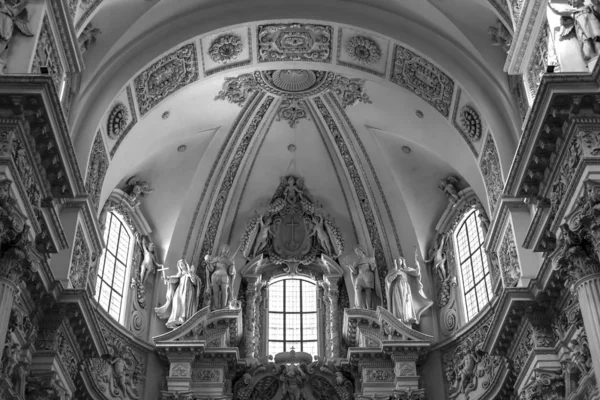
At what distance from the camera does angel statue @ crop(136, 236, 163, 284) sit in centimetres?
2325

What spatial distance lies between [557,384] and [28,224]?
366 inches

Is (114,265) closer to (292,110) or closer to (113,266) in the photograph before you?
(113,266)

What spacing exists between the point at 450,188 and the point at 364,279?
10.7 feet

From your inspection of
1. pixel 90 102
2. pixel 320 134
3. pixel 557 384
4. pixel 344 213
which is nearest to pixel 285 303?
pixel 344 213

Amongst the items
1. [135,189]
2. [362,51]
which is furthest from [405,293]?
[135,189]

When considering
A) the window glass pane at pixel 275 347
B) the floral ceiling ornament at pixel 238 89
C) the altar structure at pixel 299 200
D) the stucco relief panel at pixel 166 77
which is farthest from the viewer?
Answer: the window glass pane at pixel 275 347

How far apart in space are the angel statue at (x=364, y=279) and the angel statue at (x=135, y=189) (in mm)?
5830

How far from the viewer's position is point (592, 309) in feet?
43.5

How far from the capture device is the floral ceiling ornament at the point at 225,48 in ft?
69.6

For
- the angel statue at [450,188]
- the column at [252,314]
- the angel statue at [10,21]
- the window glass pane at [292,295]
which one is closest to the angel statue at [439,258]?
the angel statue at [450,188]

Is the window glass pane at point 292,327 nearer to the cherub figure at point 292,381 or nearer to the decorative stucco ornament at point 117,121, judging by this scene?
the cherub figure at point 292,381

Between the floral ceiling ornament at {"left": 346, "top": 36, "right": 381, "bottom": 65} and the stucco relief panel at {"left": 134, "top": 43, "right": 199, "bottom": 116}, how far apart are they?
3.74 meters

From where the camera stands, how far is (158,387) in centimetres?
2156

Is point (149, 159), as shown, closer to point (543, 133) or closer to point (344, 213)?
point (344, 213)
